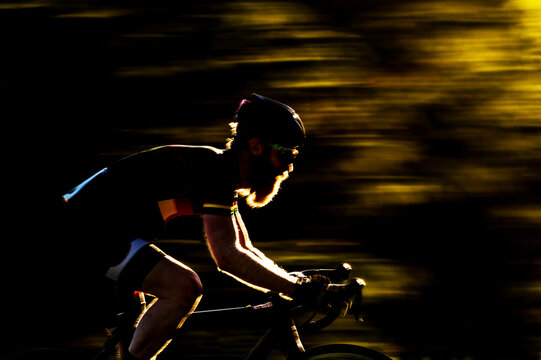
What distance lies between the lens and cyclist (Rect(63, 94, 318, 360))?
8.70 feet

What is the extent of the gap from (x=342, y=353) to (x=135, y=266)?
901 millimetres

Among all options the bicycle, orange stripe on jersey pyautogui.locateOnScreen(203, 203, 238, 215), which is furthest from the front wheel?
orange stripe on jersey pyautogui.locateOnScreen(203, 203, 238, 215)

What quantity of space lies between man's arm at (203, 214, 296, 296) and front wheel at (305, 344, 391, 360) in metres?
0.31

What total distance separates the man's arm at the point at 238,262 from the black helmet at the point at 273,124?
1.24 feet

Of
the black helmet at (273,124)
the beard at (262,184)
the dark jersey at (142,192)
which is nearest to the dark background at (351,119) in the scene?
the beard at (262,184)

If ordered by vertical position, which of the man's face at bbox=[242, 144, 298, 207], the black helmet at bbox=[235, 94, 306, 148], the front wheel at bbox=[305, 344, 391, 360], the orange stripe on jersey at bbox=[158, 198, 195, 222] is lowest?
the front wheel at bbox=[305, 344, 391, 360]

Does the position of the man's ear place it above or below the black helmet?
below

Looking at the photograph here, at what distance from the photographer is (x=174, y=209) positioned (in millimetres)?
2814

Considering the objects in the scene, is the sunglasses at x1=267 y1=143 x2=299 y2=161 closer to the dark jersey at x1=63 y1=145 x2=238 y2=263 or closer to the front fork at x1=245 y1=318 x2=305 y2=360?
the dark jersey at x1=63 y1=145 x2=238 y2=263

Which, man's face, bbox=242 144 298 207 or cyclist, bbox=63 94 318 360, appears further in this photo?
man's face, bbox=242 144 298 207

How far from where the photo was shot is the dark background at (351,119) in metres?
4.43

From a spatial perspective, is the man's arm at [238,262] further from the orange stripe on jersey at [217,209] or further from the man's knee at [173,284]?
the man's knee at [173,284]

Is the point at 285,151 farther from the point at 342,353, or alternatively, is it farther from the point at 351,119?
the point at 351,119

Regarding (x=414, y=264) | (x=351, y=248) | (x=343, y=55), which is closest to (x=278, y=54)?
(x=343, y=55)
